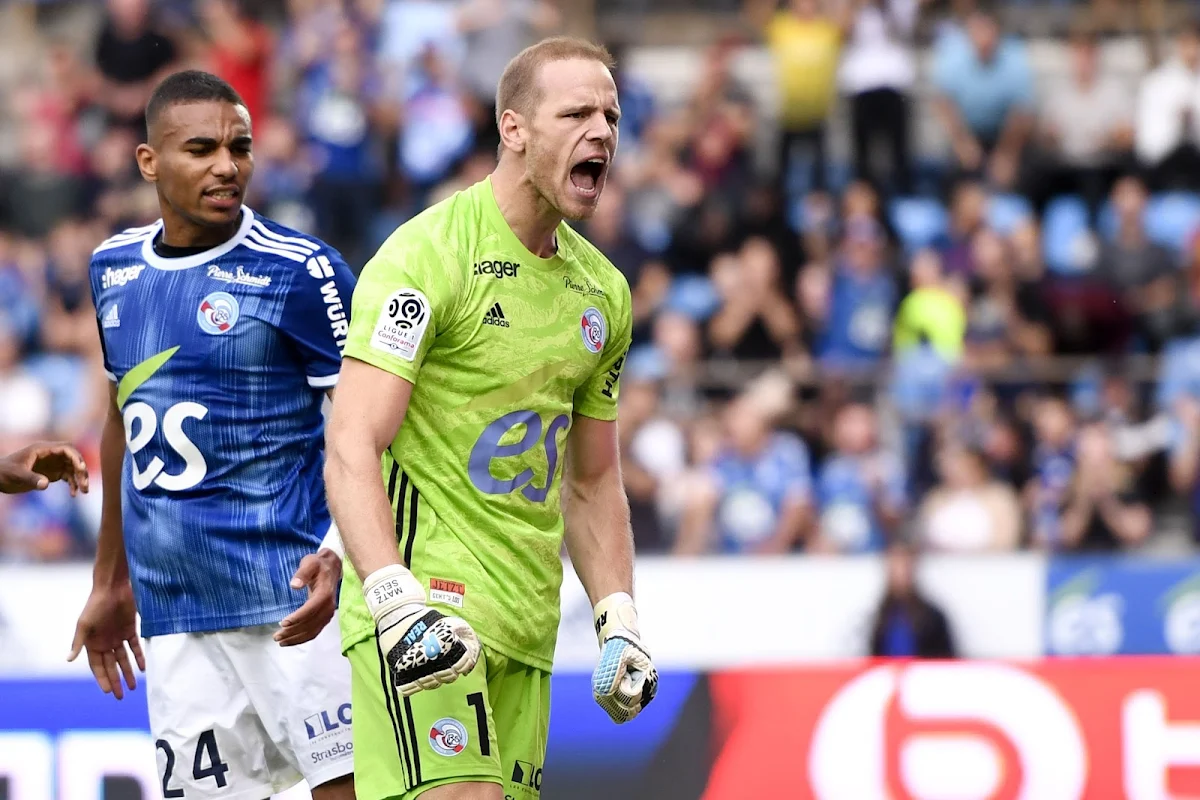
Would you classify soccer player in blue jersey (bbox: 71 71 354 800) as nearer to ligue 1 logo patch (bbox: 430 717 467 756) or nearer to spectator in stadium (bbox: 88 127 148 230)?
ligue 1 logo patch (bbox: 430 717 467 756)

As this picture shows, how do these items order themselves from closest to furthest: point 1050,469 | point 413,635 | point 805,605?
1. point 413,635
2. point 805,605
3. point 1050,469

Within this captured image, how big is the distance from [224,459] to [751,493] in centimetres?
692

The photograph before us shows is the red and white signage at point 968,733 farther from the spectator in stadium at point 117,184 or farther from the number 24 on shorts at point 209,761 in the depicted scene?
the spectator in stadium at point 117,184

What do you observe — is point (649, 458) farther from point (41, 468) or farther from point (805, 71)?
point (41, 468)

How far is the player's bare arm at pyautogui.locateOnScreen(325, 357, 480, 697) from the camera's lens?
14.1 ft

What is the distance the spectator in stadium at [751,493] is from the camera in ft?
39.1

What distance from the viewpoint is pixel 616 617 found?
503 centimetres

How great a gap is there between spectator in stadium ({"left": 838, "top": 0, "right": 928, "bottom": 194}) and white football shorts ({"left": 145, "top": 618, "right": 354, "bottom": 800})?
391 inches

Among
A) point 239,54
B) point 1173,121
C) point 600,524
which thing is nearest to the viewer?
point 600,524

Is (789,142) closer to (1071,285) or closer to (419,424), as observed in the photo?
(1071,285)

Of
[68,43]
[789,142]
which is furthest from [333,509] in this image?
[68,43]

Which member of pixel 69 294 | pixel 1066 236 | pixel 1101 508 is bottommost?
pixel 1101 508

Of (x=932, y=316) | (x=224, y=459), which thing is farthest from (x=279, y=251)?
(x=932, y=316)

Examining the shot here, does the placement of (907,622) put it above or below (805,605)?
below
